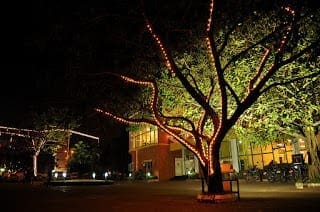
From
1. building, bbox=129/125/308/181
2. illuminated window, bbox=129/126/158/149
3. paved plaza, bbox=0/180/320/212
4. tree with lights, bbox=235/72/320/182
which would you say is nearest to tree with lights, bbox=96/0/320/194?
tree with lights, bbox=235/72/320/182

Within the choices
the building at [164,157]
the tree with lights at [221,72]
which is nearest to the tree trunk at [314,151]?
the tree with lights at [221,72]

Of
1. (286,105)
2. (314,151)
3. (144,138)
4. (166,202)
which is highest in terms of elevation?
(144,138)

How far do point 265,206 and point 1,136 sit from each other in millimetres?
65724

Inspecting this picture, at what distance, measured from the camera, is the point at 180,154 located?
160ft

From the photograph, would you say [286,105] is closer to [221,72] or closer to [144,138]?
[221,72]

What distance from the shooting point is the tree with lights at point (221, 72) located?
44.7 feet

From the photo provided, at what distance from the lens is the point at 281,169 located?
91.2 ft

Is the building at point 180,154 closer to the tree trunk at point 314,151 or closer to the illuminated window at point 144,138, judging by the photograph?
the illuminated window at point 144,138

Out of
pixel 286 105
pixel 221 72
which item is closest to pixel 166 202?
pixel 221 72

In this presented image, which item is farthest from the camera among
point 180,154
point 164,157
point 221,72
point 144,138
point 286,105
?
point 144,138

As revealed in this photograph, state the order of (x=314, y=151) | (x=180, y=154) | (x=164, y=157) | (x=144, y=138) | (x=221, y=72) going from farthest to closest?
1. (x=144, y=138)
2. (x=180, y=154)
3. (x=164, y=157)
4. (x=314, y=151)
5. (x=221, y=72)

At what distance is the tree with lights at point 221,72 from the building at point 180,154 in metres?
18.7

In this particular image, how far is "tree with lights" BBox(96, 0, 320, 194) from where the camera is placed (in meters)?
13.6

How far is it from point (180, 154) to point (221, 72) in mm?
35867
